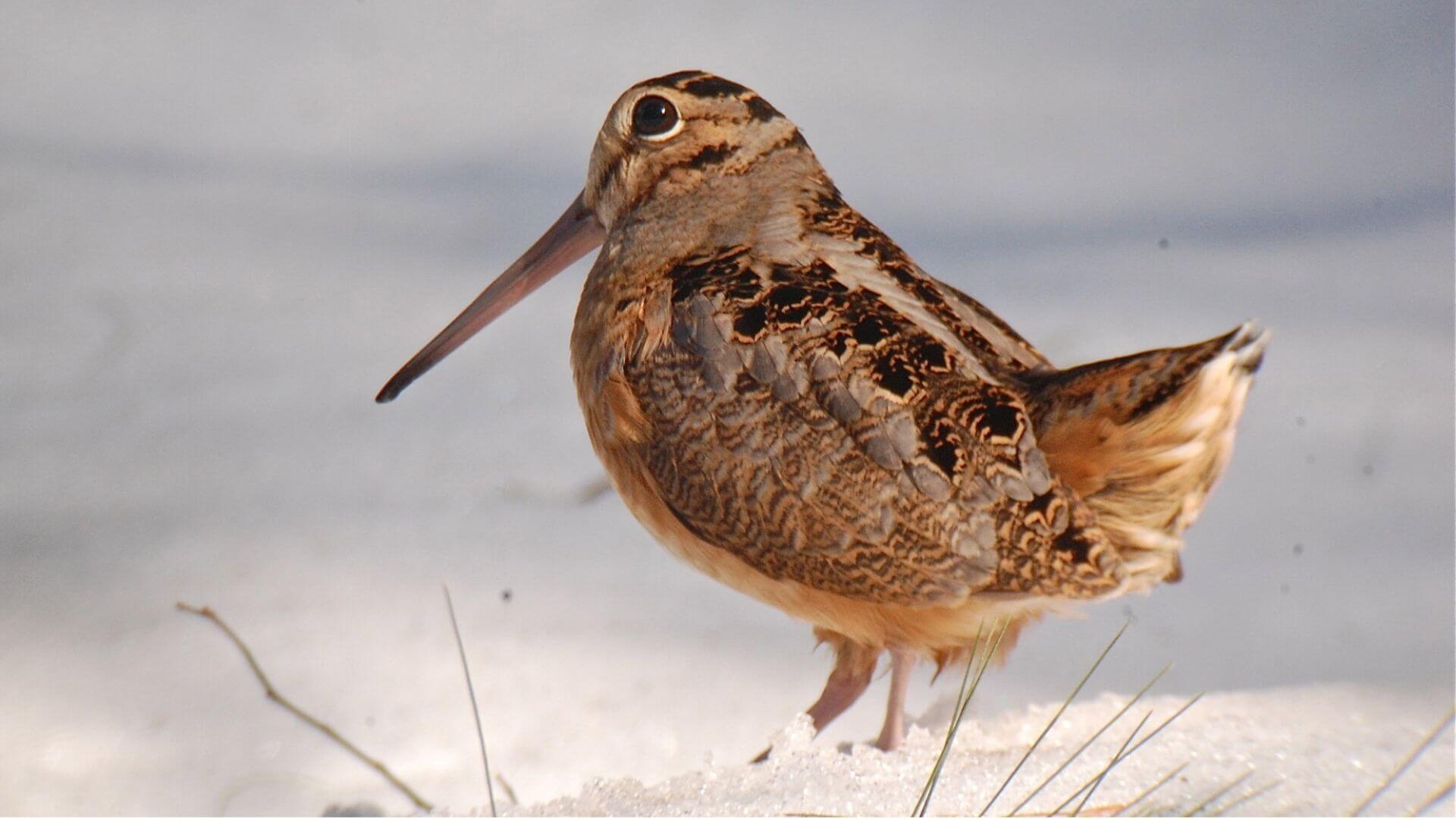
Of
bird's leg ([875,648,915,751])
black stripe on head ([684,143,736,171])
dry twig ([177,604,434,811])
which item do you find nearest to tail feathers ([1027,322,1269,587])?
bird's leg ([875,648,915,751])

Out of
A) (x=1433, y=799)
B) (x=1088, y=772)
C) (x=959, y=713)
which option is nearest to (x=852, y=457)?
(x=959, y=713)

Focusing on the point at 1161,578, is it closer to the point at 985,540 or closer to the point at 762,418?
the point at 985,540

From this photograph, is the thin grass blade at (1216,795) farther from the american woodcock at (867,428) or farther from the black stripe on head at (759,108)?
the black stripe on head at (759,108)

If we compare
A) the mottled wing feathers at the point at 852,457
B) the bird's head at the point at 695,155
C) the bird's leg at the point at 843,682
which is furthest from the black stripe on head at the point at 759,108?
the bird's leg at the point at 843,682

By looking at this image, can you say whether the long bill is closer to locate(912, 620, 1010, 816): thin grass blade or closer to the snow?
the snow

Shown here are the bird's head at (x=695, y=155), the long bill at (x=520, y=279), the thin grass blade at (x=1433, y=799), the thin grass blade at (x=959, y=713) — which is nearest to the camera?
the thin grass blade at (x=959, y=713)
